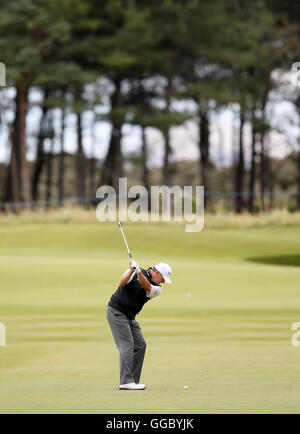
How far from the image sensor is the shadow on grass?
112 feet

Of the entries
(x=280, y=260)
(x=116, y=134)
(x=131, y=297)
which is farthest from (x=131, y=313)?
(x=116, y=134)

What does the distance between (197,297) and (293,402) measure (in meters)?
13.6

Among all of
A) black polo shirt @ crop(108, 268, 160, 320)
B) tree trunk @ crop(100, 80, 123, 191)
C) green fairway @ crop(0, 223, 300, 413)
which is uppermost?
tree trunk @ crop(100, 80, 123, 191)

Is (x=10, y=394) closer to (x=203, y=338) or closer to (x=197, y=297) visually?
(x=203, y=338)

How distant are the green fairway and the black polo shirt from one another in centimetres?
93

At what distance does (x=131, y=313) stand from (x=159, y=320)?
8638 mm

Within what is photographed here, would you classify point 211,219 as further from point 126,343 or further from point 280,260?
point 126,343

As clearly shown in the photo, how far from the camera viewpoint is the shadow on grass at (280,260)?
3422cm

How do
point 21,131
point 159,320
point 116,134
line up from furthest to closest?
1. point 116,134
2. point 21,131
3. point 159,320

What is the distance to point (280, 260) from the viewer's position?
34500 millimetres

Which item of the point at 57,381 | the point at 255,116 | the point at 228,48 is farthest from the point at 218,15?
the point at 57,381

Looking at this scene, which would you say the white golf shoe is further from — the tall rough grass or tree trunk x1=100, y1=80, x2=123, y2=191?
tree trunk x1=100, y1=80, x2=123, y2=191

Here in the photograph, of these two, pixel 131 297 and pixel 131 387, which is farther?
pixel 131 297

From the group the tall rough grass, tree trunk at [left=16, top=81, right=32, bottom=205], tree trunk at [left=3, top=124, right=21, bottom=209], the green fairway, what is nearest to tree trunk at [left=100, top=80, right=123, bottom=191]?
tree trunk at [left=16, top=81, right=32, bottom=205]
